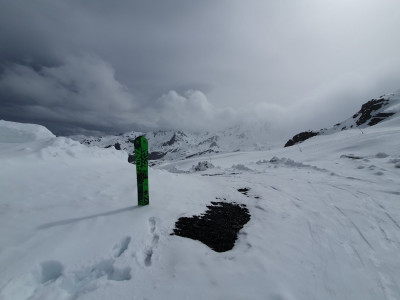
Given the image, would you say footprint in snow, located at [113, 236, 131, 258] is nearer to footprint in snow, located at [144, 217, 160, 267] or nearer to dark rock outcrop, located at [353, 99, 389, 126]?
footprint in snow, located at [144, 217, 160, 267]

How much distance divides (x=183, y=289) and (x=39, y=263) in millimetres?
1989

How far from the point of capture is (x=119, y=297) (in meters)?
2.57

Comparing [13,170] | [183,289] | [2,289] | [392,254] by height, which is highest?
[13,170]

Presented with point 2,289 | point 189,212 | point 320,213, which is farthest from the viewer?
point 320,213

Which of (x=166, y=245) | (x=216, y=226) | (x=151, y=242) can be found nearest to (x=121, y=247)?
(x=151, y=242)

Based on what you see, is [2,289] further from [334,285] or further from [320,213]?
[320,213]

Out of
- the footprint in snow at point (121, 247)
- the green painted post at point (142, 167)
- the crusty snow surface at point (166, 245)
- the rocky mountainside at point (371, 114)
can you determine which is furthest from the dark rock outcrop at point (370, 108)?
the footprint in snow at point (121, 247)

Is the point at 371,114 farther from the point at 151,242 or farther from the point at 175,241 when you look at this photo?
the point at 151,242

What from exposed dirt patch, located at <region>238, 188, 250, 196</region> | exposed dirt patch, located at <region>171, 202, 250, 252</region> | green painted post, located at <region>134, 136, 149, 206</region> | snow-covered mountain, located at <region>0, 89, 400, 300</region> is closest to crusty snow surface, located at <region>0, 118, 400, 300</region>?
snow-covered mountain, located at <region>0, 89, 400, 300</region>

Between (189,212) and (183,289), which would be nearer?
(183,289)

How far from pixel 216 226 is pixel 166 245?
142cm

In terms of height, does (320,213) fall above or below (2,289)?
below

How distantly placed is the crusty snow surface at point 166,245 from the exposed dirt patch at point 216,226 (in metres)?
0.18

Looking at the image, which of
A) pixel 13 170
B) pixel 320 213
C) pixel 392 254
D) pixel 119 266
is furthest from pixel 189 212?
pixel 13 170
